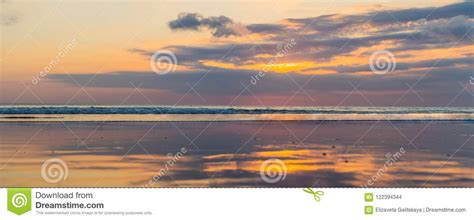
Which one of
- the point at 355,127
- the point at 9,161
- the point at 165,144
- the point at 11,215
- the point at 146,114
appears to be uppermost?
the point at 146,114

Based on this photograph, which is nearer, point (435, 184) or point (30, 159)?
point (435, 184)

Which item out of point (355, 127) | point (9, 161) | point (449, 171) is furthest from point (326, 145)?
point (9, 161)

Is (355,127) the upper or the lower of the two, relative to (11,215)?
upper

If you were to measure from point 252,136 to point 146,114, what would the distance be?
11551 mm

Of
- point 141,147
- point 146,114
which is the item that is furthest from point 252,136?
point 146,114

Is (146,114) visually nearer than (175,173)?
No

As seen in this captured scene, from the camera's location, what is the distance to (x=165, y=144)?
13.5 m

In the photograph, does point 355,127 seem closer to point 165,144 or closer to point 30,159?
point 165,144

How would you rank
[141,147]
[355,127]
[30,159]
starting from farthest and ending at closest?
[355,127], [141,147], [30,159]

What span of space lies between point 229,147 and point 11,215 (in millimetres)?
5555

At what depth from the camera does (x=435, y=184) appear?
9906 millimetres

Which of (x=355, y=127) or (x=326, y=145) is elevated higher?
(x=355, y=127)

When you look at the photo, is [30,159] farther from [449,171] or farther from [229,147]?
[449,171]

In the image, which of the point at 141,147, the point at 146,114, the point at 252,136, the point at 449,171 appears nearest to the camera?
the point at 449,171
